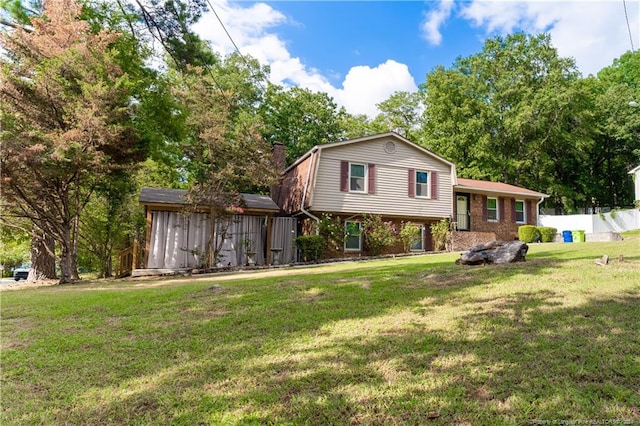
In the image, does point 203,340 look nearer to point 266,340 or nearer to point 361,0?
point 266,340

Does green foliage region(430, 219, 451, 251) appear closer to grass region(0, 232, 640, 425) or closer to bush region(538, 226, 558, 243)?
bush region(538, 226, 558, 243)

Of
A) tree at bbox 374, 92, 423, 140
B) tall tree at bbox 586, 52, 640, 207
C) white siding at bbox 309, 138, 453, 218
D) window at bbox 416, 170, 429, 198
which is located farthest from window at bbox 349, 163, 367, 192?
tall tree at bbox 586, 52, 640, 207

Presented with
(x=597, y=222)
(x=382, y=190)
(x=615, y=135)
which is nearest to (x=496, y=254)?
(x=382, y=190)

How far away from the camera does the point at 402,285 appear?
21.7ft

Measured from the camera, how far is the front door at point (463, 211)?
20031mm

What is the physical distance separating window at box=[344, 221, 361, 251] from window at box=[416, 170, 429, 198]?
359 cm

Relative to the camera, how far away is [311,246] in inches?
599

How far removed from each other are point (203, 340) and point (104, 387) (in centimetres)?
120

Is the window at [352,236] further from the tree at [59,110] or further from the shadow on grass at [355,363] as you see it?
the shadow on grass at [355,363]

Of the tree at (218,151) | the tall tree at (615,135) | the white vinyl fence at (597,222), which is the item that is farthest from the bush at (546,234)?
the tall tree at (615,135)

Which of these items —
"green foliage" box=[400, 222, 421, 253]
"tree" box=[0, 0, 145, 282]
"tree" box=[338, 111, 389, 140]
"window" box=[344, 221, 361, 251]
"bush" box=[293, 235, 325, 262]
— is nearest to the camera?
"tree" box=[0, 0, 145, 282]

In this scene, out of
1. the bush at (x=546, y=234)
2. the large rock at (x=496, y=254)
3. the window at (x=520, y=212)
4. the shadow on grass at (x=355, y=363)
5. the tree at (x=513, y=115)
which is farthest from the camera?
the tree at (x=513, y=115)

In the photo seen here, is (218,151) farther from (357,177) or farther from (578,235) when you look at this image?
(578,235)

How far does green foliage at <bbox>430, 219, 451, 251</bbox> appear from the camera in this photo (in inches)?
700
